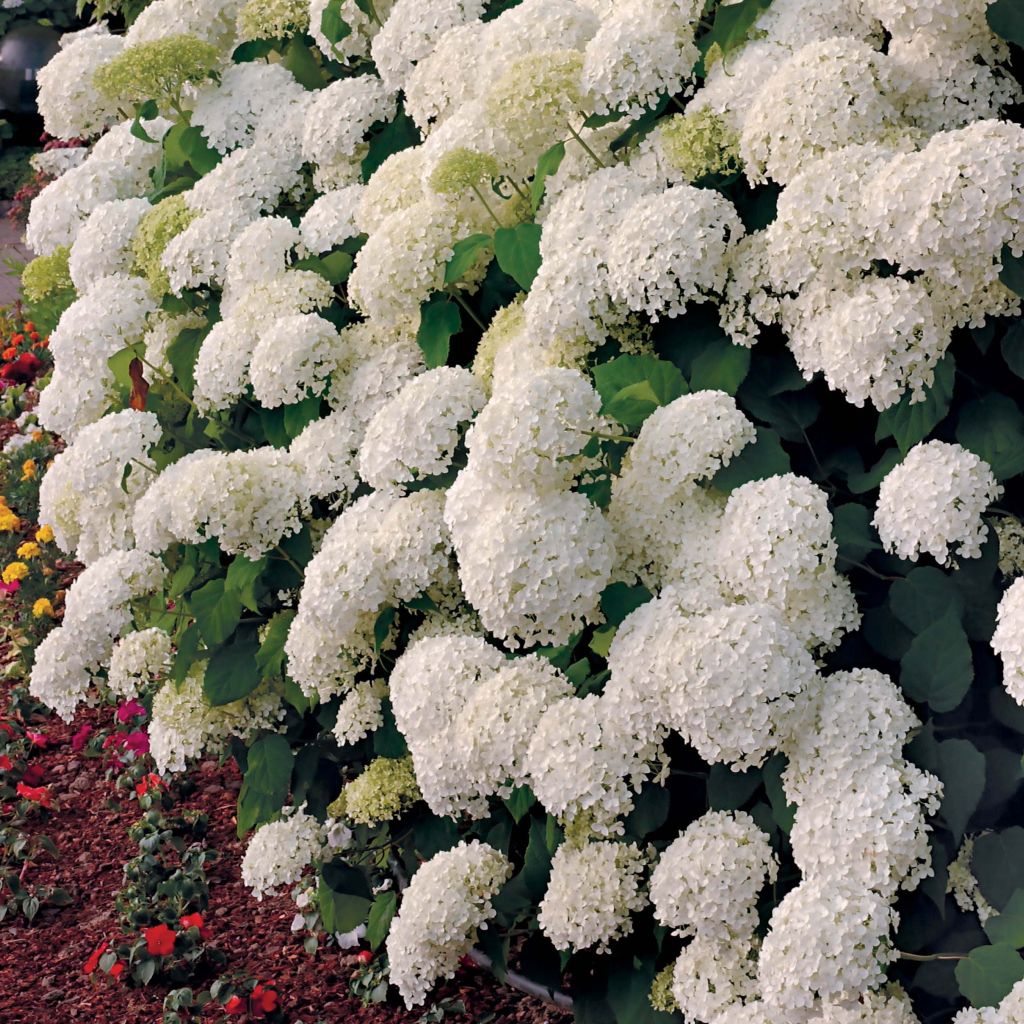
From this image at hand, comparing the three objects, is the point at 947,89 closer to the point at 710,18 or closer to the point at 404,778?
the point at 710,18

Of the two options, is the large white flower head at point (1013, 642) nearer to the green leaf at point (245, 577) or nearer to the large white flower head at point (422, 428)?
the large white flower head at point (422, 428)

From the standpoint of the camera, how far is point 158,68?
4023 mm

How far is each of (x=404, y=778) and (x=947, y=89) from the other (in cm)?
174

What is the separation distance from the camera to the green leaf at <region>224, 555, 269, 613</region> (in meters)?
3.27

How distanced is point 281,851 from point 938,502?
6.47 feet

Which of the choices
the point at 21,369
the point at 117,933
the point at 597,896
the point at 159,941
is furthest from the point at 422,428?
the point at 21,369

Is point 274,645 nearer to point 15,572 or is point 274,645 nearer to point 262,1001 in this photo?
point 262,1001

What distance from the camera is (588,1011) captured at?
2791mm

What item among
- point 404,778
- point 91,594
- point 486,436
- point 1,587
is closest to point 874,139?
point 486,436

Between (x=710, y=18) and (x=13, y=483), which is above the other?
(x=710, y=18)

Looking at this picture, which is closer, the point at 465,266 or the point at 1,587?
the point at 465,266

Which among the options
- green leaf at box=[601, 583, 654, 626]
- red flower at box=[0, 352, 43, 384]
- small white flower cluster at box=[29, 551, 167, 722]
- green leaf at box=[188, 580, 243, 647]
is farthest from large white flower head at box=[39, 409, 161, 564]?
red flower at box=[0, 352, 43, 384]

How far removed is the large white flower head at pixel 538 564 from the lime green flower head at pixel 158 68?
7.11ft

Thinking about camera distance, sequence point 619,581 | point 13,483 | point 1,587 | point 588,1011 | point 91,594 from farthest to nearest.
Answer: point 13,483 → point 1,587 → point 91,594 → point 588,1011 → point 619,581
